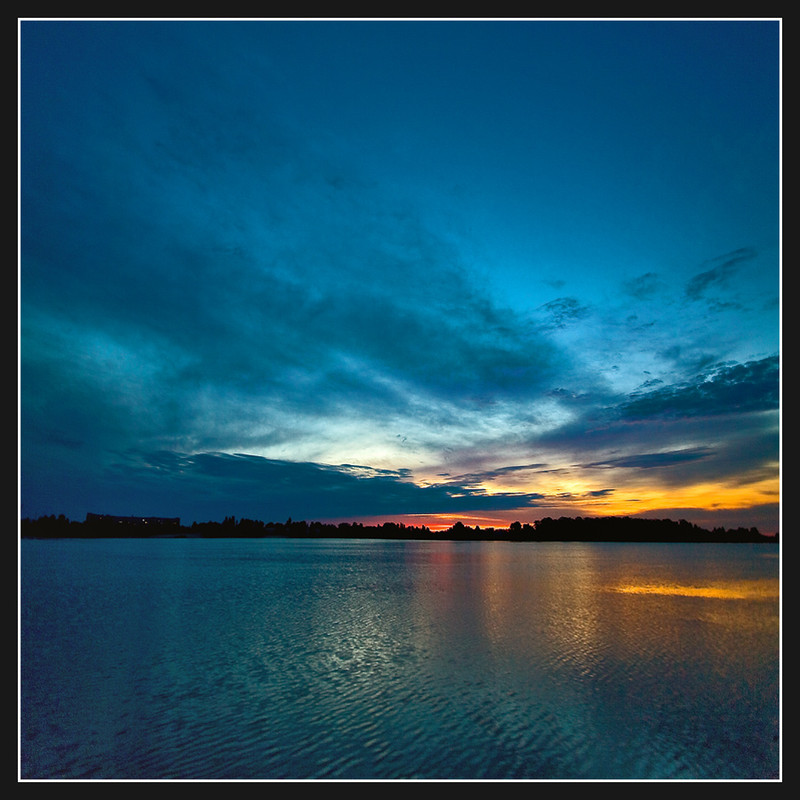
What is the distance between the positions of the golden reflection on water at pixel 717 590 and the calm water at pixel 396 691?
935cm

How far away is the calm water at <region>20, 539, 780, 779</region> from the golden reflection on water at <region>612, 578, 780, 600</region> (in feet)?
30.7

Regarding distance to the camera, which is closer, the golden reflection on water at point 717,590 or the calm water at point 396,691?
the calm water at point 396,691

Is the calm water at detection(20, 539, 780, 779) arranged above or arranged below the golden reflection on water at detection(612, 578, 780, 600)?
above

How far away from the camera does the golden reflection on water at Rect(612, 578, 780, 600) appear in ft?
147

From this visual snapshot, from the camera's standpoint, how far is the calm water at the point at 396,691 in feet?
41.0

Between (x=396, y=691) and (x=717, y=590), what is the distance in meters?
44.6

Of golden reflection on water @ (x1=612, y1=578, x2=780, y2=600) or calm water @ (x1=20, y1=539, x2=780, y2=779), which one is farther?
golden reflection on water @ (x1=612, y1=578, x2=780, y2=600)

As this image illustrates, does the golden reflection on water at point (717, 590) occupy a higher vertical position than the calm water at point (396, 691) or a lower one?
lower

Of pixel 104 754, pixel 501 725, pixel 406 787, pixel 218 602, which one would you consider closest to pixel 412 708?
pixel 501 725

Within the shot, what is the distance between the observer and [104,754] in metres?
12.7

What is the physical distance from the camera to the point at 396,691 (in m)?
17.1

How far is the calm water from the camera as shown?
12492mm

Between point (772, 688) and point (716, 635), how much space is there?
9061 mm

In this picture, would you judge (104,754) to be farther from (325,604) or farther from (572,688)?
(325,604)
